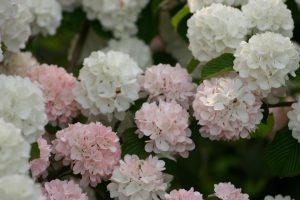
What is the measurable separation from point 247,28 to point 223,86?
195 millimetres

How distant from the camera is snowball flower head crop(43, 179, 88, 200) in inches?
60.5

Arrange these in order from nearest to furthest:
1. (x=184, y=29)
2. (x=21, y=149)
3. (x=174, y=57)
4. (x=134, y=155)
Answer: (x=21, y=149), (x=134, y=155), (x=184, y=29), (x=174, y=57)

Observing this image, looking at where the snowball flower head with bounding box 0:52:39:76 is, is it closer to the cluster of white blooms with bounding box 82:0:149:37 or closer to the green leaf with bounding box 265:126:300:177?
the cluster of white blooms with bounding box 82:0:149:37

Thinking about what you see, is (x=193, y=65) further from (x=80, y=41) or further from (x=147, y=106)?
(x=80, y=41)

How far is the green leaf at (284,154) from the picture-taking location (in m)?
1.69

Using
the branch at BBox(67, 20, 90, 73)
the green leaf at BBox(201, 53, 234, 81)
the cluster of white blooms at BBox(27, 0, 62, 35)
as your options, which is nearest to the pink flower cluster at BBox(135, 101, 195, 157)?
the green leaf at BBox(201, 53, 234, 81)

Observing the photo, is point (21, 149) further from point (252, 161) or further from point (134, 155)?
point (252, 161)

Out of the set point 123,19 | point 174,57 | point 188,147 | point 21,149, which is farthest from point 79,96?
point 174,57

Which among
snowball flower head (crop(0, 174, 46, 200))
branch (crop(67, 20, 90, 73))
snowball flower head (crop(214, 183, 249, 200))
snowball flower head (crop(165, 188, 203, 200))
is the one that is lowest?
branch (crop(67, 20, 90, 73))

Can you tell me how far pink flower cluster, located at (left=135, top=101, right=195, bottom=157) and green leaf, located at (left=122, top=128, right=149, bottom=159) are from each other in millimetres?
17

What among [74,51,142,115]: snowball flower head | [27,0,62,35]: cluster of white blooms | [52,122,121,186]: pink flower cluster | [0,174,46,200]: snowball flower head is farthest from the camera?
[27,0,62,35]: cluster of white blooms

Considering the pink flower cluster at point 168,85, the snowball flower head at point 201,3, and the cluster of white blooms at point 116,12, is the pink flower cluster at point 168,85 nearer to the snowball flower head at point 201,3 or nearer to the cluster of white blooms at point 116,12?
the snowball flower head at point 201,3

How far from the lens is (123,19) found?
2285mm

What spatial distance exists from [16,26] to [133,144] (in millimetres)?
431
